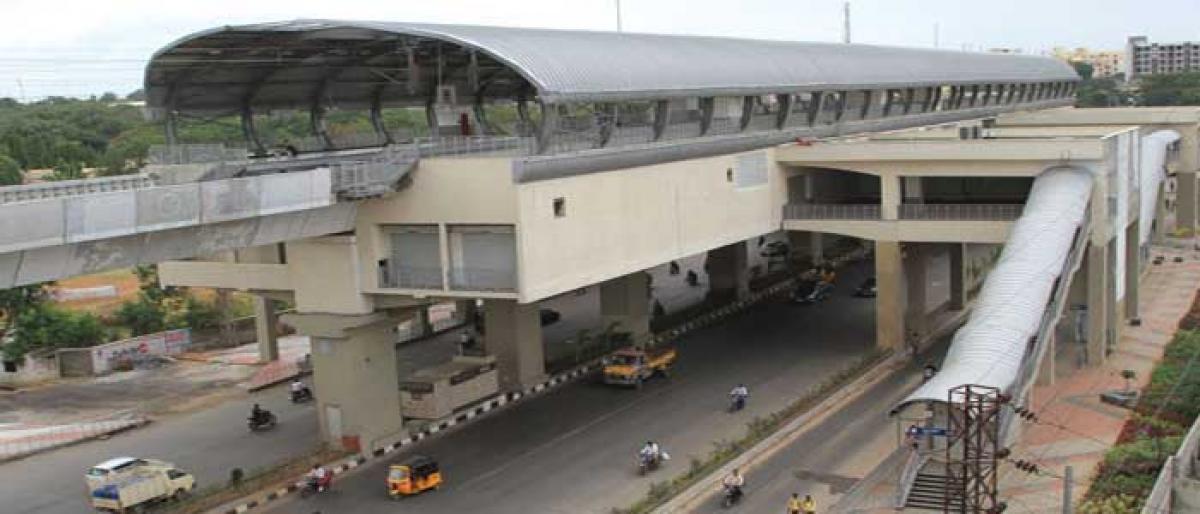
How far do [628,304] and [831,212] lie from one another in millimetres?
9176

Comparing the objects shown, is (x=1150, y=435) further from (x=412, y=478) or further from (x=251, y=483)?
(x=251, y=483)

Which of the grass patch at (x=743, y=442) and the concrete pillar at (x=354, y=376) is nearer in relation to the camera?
the grass patch at (x=743, y=442)

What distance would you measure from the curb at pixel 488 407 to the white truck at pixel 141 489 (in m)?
1.94

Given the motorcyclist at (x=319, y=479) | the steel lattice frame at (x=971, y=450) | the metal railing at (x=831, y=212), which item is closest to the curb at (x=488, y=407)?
the motorcyclist at (x=319, y=479)

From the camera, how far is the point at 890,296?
44.8 meters

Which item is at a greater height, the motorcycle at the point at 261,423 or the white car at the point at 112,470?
the white car at the point at 112,470

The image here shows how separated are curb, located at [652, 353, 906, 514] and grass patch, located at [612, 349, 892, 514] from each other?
0.13 meters

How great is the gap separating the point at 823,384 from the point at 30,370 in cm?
3613

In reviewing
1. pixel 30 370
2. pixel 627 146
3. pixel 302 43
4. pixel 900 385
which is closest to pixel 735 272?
pixel 900 385

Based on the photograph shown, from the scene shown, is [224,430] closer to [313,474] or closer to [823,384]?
[313,474]

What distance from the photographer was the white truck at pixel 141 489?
3039cm

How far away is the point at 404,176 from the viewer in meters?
32.1

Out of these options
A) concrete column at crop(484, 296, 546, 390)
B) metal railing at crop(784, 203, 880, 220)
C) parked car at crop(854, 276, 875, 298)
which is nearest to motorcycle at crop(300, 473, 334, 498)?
concrete column at crop(484, 296, 546, 390)

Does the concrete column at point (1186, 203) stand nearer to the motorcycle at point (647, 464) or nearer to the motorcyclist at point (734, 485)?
the motorcycle at point (647, 464)
